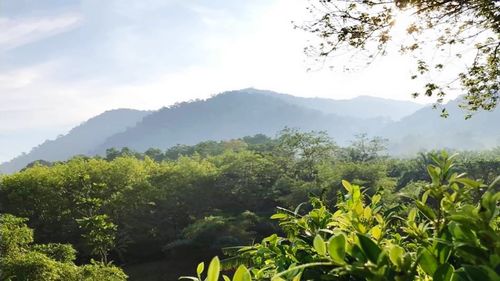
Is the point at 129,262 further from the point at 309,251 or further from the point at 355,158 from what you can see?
the point at 309,251

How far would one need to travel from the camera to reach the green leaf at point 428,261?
1083 millimetres

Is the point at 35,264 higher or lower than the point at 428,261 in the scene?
lower

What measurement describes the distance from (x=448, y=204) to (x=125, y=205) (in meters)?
38.8

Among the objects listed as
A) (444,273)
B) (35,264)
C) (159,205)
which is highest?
(444,273)

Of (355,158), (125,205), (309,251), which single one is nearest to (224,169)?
(125,205)

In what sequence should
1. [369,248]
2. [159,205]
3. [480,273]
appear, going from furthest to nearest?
[159,205] < [369,248] < [480,273]

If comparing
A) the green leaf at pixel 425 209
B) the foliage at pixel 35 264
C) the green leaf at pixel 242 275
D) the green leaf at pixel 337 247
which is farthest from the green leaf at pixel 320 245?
the foliage at pixel 35 264

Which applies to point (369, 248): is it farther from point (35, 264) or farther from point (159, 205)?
point (159, 205)

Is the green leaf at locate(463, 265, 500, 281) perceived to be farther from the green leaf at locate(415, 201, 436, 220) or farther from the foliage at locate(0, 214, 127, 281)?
the foliage at locate(0, 214, 127, 281)

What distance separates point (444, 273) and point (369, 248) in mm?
192

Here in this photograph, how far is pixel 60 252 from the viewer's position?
740 inches

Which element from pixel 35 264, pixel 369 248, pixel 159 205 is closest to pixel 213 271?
pixel 369 248

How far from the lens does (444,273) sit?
1.03 m

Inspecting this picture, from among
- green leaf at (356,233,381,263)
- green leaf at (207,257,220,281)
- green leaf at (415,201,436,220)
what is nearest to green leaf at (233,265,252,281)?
green leaf at (207,257,220,281)
